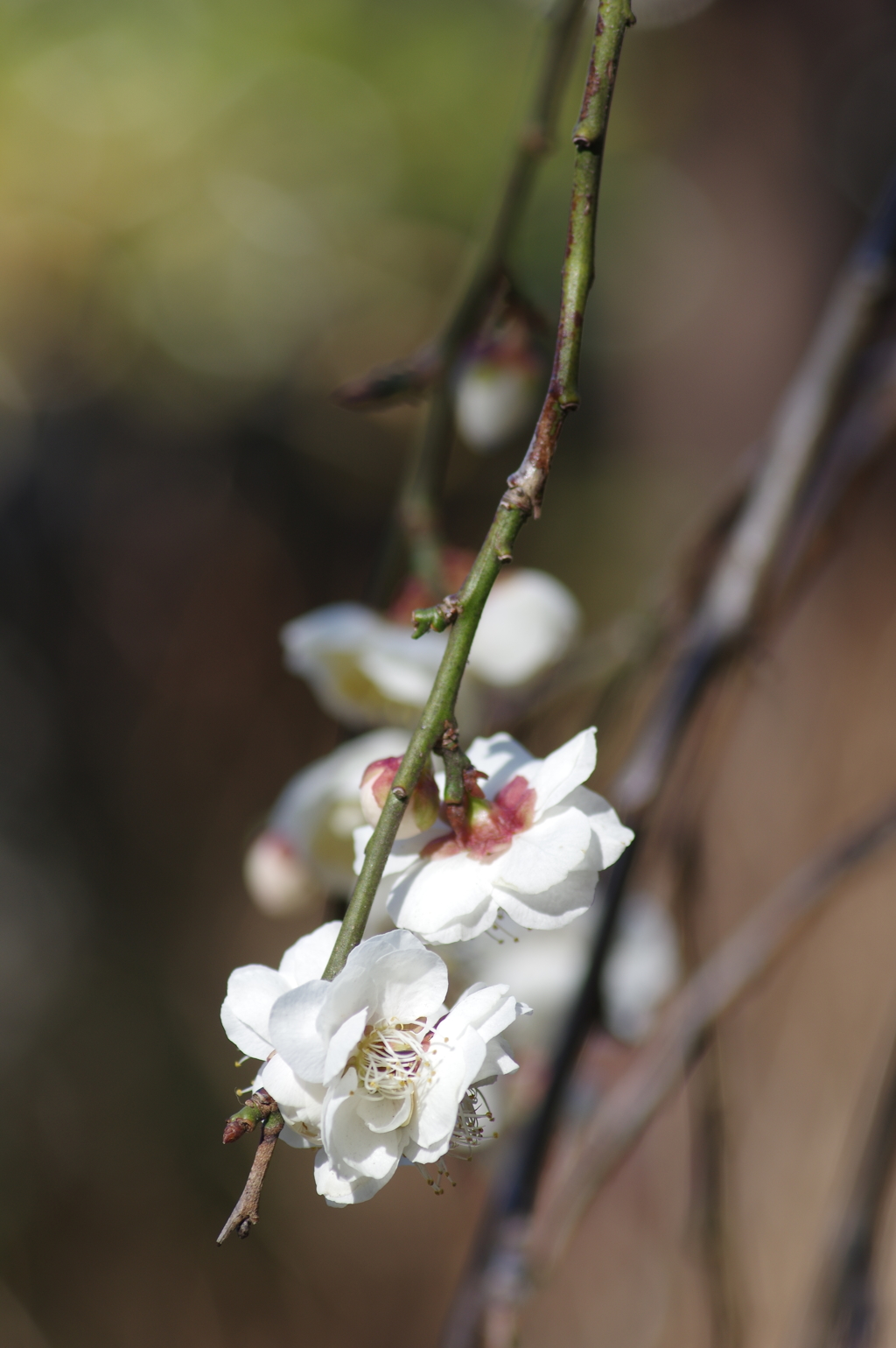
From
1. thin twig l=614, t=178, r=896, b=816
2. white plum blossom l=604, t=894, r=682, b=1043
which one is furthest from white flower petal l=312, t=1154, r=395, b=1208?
white plum blossom l=604, t=894, r=682, b=1043

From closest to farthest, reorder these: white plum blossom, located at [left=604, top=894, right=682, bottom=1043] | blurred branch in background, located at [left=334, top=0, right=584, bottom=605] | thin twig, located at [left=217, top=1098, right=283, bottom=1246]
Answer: thin twig, located at [left=217, top=1098, right=283, bottom=1246] < blurred branch in background, located at [left=334, top=0, right=584, bottom=605] < white plum blossom, located at [left=604, top=894, right=682, bottom=1043]

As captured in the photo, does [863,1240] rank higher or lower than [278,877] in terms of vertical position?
lower

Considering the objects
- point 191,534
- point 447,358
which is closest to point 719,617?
point 447,358

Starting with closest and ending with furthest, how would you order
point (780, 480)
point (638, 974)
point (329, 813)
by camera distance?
point (329, 813), point (780, 480), point (638, 974)

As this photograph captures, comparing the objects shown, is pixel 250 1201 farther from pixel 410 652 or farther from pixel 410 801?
pixel 410 652

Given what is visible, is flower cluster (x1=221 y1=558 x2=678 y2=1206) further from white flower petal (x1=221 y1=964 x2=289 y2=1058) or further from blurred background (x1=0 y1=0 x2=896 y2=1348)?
blurred background (x1=0 y1=0 x2=896 y2=1348)

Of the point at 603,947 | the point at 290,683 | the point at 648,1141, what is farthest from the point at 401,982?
the point at 290,683

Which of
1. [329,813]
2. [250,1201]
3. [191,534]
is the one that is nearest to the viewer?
[250,1201]
